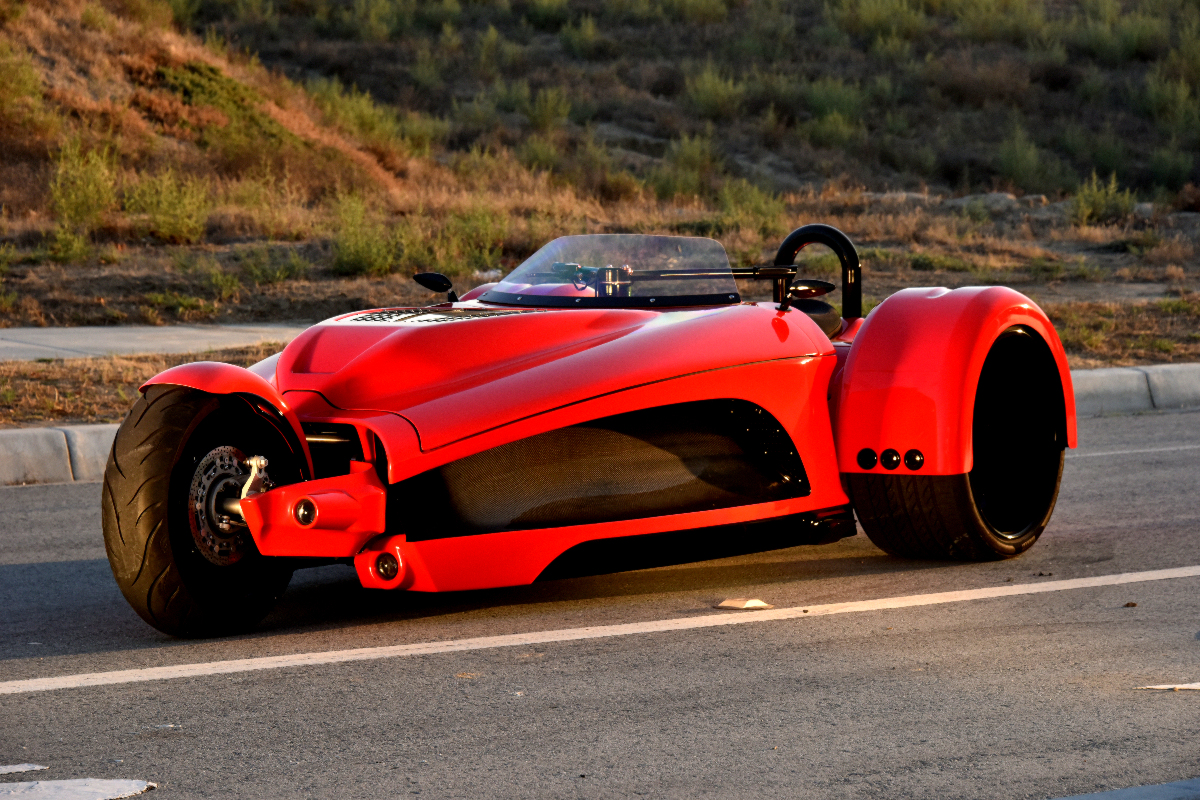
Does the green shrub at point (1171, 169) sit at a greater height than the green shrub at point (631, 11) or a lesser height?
lesser

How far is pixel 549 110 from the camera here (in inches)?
1281

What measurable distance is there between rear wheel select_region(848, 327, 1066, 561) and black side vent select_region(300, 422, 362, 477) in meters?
1.88

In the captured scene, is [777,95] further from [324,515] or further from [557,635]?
[324,515]

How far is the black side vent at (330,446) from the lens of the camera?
4691mm

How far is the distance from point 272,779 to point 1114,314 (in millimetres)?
12218

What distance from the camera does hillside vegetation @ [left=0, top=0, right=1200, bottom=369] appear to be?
52.2 ft

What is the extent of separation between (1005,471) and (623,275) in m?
1.69

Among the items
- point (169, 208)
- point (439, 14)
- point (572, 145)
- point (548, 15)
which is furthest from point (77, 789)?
point (548, 15)

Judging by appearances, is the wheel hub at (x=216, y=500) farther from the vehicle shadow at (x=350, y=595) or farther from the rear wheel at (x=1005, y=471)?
the rear wheel at (x=1005, y=471)

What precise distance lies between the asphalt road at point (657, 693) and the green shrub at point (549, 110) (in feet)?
88.5

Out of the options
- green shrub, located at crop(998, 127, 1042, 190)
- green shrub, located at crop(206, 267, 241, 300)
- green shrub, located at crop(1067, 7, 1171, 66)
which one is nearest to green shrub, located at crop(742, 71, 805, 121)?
green shrub, located at crop(998, 127, 1042, 190)

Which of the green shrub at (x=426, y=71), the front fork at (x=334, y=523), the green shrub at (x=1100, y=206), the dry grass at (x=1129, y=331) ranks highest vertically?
the green shrub at (x=426, y=71)

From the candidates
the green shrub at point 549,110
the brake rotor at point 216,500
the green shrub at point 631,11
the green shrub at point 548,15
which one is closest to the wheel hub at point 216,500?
the brake rotor at point 216,500

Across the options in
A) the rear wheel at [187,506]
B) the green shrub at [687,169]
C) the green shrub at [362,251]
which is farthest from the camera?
the green shrub at [687,169]
